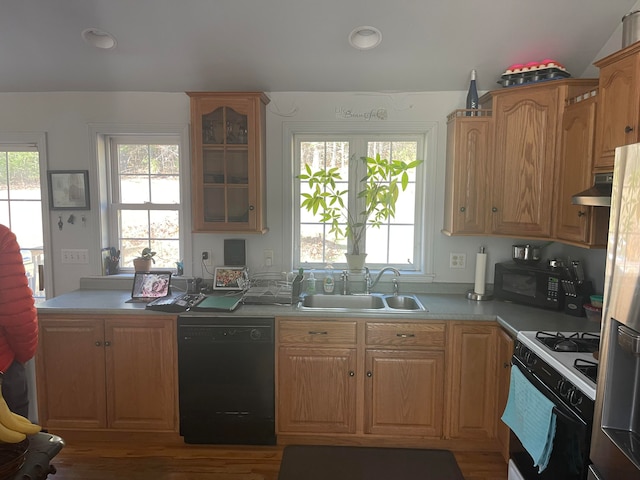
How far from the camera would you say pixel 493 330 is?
2506 mm

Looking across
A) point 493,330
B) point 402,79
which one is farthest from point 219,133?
point 493,330

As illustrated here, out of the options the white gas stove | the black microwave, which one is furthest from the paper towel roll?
the white gas stove

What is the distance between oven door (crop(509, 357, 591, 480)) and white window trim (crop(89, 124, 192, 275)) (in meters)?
2.47

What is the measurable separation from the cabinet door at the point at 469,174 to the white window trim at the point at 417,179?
0.88 feet

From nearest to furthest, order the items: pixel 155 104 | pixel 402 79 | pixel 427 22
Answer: pixel 427 22 < pixel 402 79 < pixel 155 104

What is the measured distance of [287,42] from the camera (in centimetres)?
264

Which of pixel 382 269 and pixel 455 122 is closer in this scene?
pixel 455 122

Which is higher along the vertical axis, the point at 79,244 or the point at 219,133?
the point at 219,133

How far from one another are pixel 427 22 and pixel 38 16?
229cm

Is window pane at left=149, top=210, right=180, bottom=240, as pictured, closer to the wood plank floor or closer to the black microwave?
the wood plank floor

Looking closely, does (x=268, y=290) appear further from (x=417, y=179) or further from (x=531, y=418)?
(x=531, y=418)

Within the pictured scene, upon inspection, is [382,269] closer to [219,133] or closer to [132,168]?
[219,133]

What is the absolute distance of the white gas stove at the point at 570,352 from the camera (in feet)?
5.23

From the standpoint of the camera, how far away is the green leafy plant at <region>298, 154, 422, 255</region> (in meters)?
3.08
